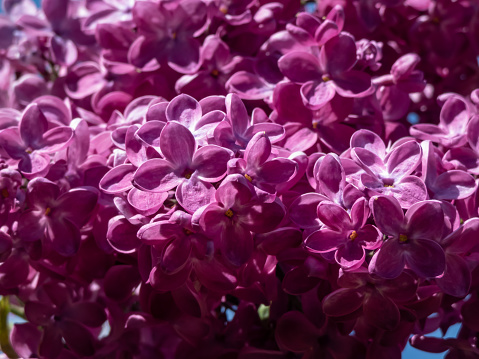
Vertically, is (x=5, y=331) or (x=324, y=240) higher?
(x=324, y=240)

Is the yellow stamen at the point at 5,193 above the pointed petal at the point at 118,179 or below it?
below

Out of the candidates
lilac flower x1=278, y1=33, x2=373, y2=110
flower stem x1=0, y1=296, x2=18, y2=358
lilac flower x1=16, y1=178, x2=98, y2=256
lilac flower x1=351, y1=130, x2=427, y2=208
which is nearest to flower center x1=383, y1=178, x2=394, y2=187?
lilac flower x1=351, y1=130, x2=427, y2=208

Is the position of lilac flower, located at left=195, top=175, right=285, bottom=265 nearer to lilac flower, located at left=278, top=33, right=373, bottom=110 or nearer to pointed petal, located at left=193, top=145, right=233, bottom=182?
pointed petal, located at left=193, top=145, right=233, bottom=182

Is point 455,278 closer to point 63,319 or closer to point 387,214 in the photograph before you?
point 387,214

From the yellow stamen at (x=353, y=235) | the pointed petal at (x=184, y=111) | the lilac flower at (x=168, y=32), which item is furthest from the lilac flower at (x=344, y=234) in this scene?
the lilac flower at (x=168, y=32)

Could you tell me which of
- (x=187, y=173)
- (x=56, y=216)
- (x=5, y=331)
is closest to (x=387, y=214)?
(x=187, y=173)

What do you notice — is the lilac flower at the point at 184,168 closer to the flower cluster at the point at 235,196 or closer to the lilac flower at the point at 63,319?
the flower cluster at the point at 235,196

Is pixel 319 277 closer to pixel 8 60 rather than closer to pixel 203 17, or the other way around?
pixel 203 17

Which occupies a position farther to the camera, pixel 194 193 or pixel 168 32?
pixel 168 32
